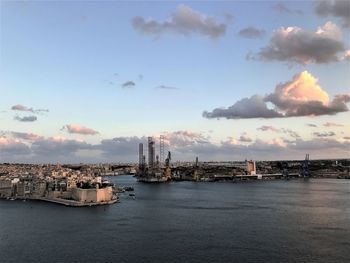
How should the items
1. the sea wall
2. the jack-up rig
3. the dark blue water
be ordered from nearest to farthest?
the dark blue water
the sea wall
the jack-up rig

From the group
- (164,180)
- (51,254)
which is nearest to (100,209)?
(51,254)

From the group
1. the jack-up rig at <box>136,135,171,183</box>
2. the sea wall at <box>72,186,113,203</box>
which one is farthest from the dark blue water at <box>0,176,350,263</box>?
the jack-up rig at <box>136,135,171,183</box>

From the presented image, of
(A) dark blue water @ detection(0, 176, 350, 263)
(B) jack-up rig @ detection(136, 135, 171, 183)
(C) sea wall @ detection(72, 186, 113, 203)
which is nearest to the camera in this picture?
(A) dark blue water @ detection(0, 176, 350, 263)

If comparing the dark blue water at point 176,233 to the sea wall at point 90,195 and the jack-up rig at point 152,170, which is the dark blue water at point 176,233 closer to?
the sea wall at point 90,195

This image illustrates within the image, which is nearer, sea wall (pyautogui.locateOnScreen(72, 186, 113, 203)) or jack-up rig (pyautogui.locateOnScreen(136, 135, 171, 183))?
sea wall (pyautogui.locateOnScreen(72, 186, 113, 203))

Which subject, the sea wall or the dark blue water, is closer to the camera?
the dark blue water

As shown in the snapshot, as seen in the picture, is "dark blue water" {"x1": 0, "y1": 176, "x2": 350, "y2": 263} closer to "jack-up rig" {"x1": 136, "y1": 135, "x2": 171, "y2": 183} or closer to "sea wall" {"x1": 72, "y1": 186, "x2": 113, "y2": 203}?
"sea wall" {"x1": 72, "y1": 186, "x2": 113, "y2": 203}

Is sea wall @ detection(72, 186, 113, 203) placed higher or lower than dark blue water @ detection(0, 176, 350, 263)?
higher

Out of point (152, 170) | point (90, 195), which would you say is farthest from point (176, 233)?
point (152, 170)

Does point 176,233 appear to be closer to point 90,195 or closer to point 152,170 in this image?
point 90,195
